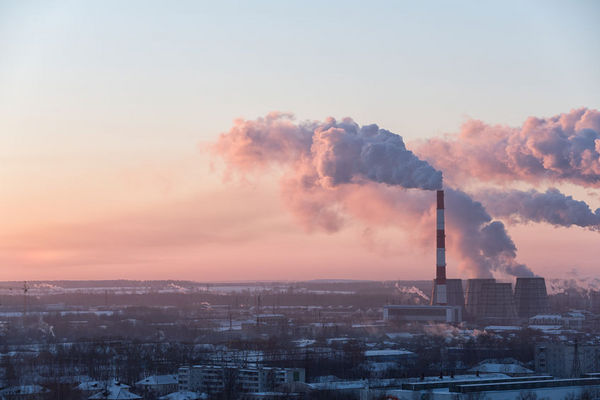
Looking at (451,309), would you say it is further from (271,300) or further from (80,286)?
(80,286)

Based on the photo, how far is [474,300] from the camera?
77500 millimetres

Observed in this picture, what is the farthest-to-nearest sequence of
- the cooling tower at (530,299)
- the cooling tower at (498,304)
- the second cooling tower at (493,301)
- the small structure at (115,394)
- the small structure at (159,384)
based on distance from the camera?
the cooling tower at (498,304), the cooling tower at (530,299), the second cooling tower at (493,301), the small structure at (159,384), the small structure at (115,394)

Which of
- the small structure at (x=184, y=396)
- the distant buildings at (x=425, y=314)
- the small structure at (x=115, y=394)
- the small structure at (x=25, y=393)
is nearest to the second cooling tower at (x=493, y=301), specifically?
the distant buildings at (x=425, y=314)

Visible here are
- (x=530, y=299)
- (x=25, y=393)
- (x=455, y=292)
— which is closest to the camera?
(x=25, y=393)

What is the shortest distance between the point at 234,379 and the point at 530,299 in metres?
39.6

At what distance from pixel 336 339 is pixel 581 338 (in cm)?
1374

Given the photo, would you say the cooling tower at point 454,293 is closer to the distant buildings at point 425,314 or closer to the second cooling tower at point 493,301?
A: the second cooling tower at point 493,301

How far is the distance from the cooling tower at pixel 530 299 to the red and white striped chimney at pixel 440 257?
659 cm

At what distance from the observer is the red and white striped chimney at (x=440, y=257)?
61.6m

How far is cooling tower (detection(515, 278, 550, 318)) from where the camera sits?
75938mm

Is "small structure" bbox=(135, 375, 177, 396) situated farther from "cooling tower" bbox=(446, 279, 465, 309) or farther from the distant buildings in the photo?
"cooling tower" bbox=(446, 279, 465, 309)

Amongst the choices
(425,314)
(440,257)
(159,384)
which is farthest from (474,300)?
(159,384)

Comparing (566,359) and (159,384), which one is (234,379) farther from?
(566,359)

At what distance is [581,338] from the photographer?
66375mm
